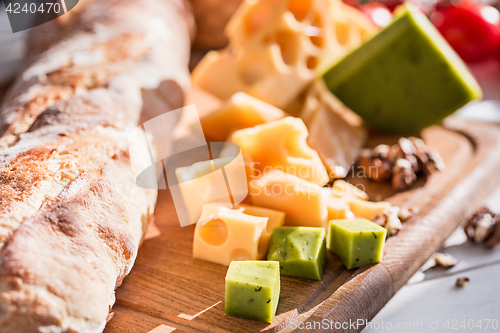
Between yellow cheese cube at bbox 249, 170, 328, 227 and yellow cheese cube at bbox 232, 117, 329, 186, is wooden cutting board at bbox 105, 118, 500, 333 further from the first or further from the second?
yellow cheese cube at bbox 232, 117, 329, 186

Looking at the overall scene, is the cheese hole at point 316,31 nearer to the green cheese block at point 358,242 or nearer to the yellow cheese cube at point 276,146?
the yellow cheese cube at point 276,146

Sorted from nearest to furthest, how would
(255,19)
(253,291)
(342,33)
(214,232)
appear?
(253,291)
(214,232)
(255,19)
(342,33)

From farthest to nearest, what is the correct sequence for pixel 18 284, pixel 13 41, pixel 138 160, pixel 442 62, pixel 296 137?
pixel 13 41 → pixel 442 62 → pixel 296 137 → pixel 138 160 → pixel 18 284

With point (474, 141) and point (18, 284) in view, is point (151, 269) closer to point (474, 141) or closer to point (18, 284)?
point (18, 284)

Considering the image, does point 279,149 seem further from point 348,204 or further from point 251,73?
point 251,73

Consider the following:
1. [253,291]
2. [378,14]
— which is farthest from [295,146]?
[378,14]

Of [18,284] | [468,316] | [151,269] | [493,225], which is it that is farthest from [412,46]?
[18,284]

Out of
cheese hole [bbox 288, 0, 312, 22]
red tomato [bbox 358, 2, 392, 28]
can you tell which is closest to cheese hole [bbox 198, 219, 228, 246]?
cheese hole [bbox 288, 0, 312, 22]
